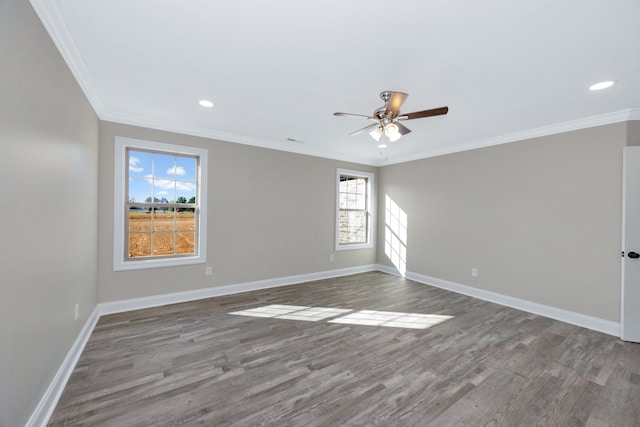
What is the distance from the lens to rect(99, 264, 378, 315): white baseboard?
132 inches

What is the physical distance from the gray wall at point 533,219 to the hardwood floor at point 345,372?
1.90ft

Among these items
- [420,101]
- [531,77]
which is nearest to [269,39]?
[420,101]

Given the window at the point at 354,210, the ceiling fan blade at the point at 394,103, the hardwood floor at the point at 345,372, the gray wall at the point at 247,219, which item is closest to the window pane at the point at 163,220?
the gray wall at the point at 247,219

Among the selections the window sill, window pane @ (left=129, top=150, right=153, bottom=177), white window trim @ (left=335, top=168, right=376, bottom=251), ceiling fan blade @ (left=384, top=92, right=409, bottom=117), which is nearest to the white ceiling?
ceiling fan blade @ (left=384, top=92, right=409, bottom=117)

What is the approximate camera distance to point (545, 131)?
351 cm

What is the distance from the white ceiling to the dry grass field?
134 cm

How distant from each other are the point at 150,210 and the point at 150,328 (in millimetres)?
1611

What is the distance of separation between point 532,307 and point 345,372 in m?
3.12

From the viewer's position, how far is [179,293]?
147 inches

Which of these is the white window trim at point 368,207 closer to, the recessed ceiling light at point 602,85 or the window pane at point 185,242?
the window pane at point 185,242

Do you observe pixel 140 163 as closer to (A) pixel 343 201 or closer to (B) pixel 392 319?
(A) pixel 343 201

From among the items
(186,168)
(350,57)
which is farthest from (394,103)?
(186,168)

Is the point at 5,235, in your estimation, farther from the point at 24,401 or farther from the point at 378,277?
the point at 378,277

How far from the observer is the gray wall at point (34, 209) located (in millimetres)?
1265
